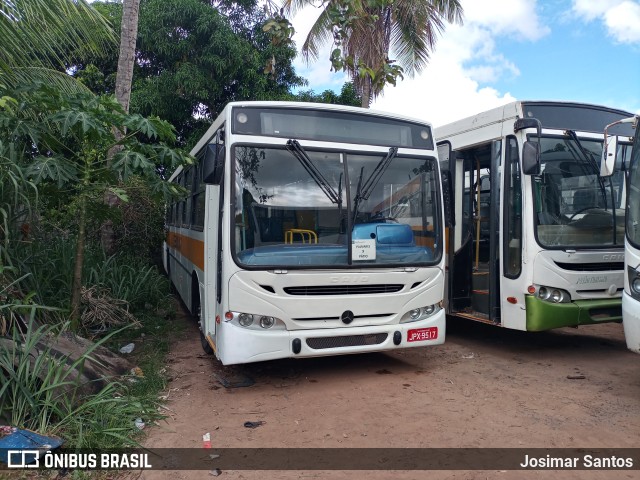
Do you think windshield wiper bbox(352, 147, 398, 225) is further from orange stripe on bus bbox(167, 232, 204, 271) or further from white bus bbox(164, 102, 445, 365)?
orange stripe on bus bbox(167, 232, 204, 271)

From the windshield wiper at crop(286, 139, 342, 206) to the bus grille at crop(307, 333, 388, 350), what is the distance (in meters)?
1.40

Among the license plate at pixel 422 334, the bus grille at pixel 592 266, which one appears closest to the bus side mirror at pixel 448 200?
the license plate at pixel 422 334

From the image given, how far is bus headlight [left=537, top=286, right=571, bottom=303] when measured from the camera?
6.28 metres

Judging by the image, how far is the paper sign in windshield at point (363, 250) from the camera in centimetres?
553

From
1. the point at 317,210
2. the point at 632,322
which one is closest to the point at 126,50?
the point at 317,210

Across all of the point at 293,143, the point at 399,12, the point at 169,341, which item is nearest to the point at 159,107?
the point at 399,12

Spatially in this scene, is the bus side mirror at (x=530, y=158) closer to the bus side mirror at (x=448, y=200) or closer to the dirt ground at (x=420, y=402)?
the bus side mirror at (x=448, y=200)

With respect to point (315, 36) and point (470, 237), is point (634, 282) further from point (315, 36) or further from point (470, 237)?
point (315, 36)

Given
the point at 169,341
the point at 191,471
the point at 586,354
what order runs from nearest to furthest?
the point at 191,471, the point at 586,354, the point at 169,341

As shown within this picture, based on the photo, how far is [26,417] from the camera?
421 centimetres

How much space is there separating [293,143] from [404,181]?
1.37m

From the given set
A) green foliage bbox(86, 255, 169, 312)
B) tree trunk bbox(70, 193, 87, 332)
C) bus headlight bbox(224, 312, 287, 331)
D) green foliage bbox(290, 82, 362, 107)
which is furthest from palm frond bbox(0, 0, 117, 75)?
green foliage bbox(290, 82, 362, 107)

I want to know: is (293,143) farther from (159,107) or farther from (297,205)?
(159,107)

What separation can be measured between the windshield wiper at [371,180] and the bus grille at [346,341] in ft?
4.01
